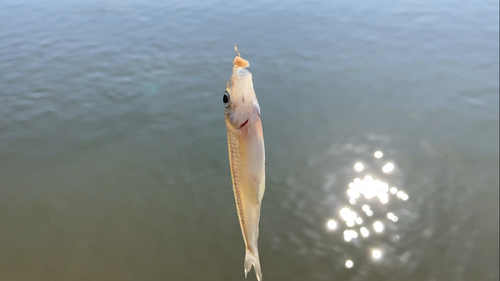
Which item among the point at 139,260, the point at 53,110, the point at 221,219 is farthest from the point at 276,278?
the point at 53,110

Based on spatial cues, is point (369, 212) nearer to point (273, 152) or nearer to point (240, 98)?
point (273, 152)

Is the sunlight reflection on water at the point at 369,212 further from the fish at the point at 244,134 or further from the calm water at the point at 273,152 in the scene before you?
the fish at the point at 244,134

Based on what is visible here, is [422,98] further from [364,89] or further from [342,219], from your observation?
[342,219]

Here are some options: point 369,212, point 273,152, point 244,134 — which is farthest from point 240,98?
point 273,152

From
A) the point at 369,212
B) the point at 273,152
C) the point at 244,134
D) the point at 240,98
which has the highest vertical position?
the point at 240,98

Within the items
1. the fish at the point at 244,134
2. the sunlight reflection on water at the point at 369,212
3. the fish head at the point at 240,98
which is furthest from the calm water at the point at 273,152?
the fish head at the point at 240,98

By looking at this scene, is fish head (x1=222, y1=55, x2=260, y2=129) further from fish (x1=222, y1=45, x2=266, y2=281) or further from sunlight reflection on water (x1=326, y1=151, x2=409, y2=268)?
sunlight reflection on water (x1=326, y1=151, x2=409, y2=268)

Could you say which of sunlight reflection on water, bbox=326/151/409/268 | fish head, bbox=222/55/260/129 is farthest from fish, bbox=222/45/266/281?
sunlight reflection on water, bbox=326/151/409/268
